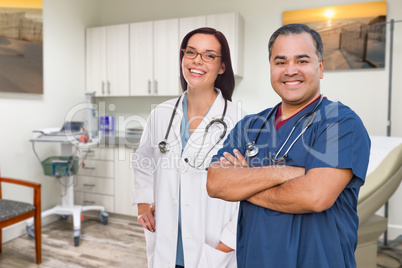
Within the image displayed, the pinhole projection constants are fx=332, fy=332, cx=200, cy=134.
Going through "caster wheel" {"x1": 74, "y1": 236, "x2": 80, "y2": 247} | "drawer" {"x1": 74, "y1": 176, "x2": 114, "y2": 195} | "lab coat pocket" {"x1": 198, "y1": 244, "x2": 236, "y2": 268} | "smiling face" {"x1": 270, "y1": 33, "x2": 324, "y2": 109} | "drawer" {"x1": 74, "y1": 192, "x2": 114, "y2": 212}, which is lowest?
"caster wheel" {"x1": 74, "y1": 236, "x2": 80, "y2": 247}

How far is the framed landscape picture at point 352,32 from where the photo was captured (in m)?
2.83

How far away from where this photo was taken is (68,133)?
2875mm

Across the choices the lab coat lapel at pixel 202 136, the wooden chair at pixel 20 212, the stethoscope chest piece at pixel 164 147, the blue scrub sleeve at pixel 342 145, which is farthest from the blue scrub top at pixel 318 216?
the wooden chair at pixel 20 212

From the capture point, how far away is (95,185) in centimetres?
346

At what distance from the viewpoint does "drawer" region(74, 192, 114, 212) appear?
3.40m

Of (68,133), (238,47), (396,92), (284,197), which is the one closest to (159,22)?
(238,47)

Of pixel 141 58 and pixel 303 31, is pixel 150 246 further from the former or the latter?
pixel 141 58

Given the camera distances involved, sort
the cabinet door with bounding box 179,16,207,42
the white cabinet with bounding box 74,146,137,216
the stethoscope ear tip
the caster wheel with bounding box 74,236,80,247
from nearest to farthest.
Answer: the stethoscope ear tip < the caster wheel with bounding box 74,236,80,247 < the cabinet door with bounding box 179,16,207,42 < the white cabinet with bounding box 74,146,137,216

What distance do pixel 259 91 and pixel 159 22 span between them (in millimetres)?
1239

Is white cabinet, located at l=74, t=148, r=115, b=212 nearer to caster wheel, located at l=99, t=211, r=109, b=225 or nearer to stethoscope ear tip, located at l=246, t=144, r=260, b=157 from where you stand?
A: caster wheel, located at l=99, t=211, r=109, b=225

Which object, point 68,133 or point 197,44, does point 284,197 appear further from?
point 68,133

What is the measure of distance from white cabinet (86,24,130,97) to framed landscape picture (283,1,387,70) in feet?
6.15

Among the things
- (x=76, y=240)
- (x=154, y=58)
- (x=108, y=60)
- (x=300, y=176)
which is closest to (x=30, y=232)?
(x=76, y=240)

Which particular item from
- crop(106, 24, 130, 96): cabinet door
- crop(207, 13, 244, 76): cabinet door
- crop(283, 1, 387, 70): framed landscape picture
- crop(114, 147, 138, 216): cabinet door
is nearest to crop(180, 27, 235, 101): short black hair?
crop(207, 13, 244, 76): cabinet door
